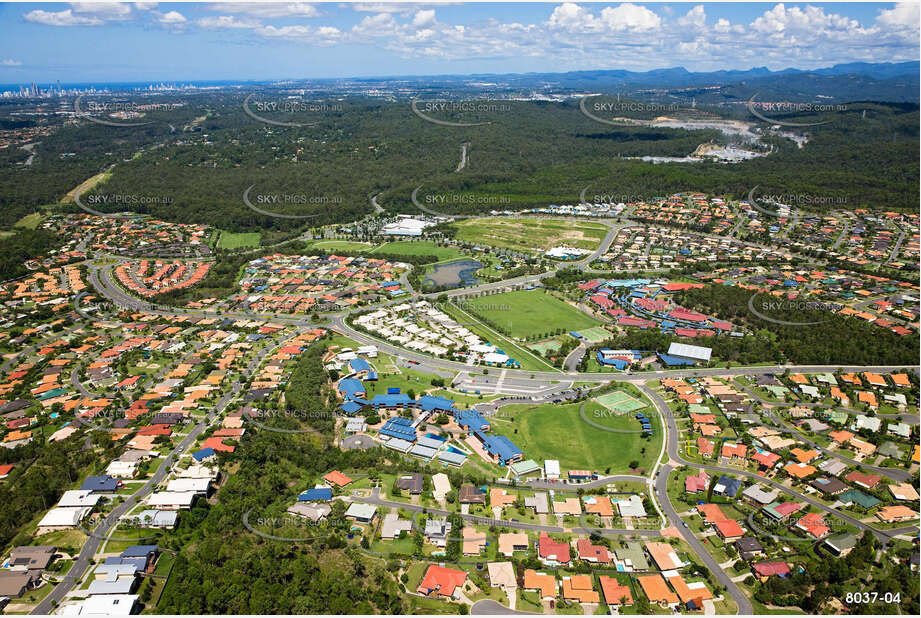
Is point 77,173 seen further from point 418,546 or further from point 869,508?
point 869,508

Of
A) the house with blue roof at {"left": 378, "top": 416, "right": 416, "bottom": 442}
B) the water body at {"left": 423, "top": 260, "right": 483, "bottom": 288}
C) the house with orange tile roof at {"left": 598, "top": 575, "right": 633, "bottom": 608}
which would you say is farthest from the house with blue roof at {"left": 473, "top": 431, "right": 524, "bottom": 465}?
the water body at {"left": 423, "top": 260, "right": 483, "bottom": 288}

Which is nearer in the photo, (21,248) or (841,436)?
(841,436)

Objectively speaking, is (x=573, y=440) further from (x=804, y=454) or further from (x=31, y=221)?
(x=31, y=221)

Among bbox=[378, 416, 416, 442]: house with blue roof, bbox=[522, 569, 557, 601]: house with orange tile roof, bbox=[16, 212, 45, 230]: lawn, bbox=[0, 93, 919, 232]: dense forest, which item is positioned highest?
bbox=[0, 93, 919, 232]: dense forest

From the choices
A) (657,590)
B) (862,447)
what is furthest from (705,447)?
(657,590)

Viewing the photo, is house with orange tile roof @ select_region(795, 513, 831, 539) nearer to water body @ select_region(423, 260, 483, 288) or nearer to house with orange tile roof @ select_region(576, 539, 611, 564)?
house with orange tile roof @ select_region(576, 539, 611, 564)

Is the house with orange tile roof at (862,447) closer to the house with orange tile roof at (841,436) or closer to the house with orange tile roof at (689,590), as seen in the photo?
the house with orange tile roof at (841,436)

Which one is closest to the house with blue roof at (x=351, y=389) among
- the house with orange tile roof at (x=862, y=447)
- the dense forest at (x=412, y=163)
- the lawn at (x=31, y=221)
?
the house with orange tile roof at (x=862, y=447)

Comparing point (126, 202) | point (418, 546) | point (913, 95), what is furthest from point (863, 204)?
point (913, 95)
